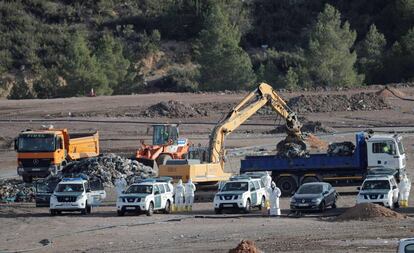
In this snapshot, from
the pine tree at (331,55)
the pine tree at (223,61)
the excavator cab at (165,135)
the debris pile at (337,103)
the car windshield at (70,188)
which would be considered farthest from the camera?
the pine tree at (331,55)

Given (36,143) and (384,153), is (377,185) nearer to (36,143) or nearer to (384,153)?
(384,153)

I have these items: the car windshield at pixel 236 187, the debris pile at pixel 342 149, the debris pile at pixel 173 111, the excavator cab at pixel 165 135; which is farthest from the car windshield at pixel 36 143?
the debris pile at pixel 173 111

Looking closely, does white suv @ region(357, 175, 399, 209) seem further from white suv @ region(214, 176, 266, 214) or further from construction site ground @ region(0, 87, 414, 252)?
white suv @ region(214, 176, 266, 214)

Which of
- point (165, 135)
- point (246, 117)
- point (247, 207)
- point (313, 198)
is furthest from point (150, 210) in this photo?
point (165, 135)

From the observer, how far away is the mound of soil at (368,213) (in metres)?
37.6

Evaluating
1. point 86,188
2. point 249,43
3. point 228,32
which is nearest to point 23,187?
point 86,188

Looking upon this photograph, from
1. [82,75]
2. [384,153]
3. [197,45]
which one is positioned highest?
[197,45]

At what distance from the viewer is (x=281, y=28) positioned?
12612cm

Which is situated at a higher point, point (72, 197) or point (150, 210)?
point (72, 197)

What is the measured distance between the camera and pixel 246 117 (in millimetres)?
52188

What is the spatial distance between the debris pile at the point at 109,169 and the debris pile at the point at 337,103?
31.6 meters

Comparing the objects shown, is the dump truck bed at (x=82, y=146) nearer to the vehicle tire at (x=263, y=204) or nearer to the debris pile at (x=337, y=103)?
the vehicle tire at (x=263, y=204)

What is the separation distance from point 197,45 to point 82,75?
14377 mm

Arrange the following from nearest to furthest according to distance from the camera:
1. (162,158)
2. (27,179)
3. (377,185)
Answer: (377,185) → (27,179) → (162,158)
